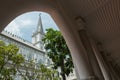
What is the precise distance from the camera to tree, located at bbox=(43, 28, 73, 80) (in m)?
8.90

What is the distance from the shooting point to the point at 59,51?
9.02 meters

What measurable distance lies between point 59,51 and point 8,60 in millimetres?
4002

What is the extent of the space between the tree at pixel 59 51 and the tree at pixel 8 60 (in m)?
3.09

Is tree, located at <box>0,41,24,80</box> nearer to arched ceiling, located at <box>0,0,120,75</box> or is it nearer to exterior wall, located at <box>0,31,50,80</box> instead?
exterior wall, located at <box>0,31,50,80</box>

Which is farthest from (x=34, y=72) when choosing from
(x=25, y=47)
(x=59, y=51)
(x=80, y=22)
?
(x=25, y=47)

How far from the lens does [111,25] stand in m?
6.09

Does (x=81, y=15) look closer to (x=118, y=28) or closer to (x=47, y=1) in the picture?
(x=47, y=1)

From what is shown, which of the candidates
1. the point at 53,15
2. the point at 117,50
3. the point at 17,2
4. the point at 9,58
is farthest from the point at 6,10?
the point at 9,58

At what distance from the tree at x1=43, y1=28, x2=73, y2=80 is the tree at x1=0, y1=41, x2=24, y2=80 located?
3086 millimetres

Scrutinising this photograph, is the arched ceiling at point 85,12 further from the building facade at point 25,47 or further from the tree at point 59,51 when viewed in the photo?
the building facade at point 25,47

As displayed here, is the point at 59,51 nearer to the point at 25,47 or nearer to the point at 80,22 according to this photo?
the point at 80,22

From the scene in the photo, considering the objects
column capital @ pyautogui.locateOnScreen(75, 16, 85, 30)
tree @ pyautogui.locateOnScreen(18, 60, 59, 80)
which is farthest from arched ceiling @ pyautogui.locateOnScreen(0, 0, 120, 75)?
tree @ pyautogui.locateOnScreen(18, 60, 59, 80)

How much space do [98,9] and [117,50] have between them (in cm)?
495

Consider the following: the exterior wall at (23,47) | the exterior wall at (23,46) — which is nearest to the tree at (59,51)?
the exterior wall at (23,47)
